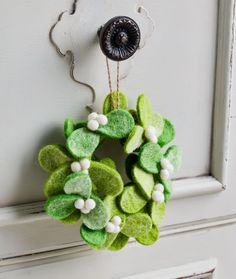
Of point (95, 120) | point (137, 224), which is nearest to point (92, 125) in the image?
point (95, 120)

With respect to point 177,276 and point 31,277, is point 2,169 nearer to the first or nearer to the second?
point 31,277

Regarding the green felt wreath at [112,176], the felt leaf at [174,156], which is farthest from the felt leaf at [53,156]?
the felt leaf at [174,156]

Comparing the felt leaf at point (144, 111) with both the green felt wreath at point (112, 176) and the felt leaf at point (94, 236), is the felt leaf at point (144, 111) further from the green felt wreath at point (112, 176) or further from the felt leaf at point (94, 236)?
the felt leaf at point (94, 236)

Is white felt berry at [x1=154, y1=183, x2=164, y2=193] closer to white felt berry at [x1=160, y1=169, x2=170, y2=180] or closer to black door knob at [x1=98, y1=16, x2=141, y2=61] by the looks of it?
white felt berry at [x1=160, y1=169, x2=170, y2=180]

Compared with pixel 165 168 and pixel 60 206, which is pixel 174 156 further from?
pixel 60 206

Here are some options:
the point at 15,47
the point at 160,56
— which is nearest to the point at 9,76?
the point at 15,47
